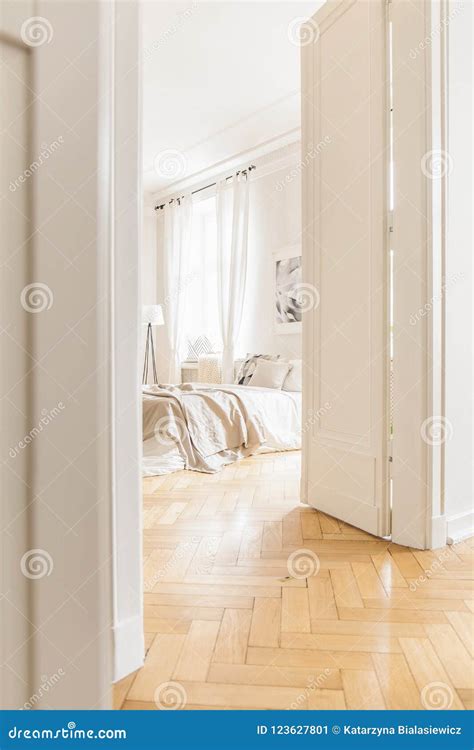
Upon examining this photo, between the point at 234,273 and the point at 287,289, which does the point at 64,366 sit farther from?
the point at 234,273

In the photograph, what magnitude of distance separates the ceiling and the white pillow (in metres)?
2.56

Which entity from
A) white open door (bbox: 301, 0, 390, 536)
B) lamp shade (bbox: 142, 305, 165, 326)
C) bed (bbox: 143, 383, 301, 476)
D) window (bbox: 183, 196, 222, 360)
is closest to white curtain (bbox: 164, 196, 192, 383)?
window (bbox: 183, 196, 222, 360)

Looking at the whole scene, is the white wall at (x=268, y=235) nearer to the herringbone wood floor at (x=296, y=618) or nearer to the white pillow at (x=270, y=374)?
the white pillow at (x=270, y=374)

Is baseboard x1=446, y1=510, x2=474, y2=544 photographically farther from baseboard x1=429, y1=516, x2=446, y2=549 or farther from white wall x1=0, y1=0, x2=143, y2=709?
white wall x1=0, y1=0, x2=143, y2=709

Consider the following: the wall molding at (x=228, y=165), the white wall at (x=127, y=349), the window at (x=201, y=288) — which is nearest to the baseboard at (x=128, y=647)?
the white wall at (x=127, y=349)

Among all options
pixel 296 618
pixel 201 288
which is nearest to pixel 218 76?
pixel 201 288

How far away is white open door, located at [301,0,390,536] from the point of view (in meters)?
2.46

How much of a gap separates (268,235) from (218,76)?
1956 mm

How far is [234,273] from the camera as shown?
6.40m

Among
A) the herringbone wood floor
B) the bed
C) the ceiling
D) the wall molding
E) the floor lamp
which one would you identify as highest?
the ceiling

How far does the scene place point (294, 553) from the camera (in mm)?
2229

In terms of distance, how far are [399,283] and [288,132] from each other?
3975 millimetres

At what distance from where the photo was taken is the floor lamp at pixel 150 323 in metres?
7.04
